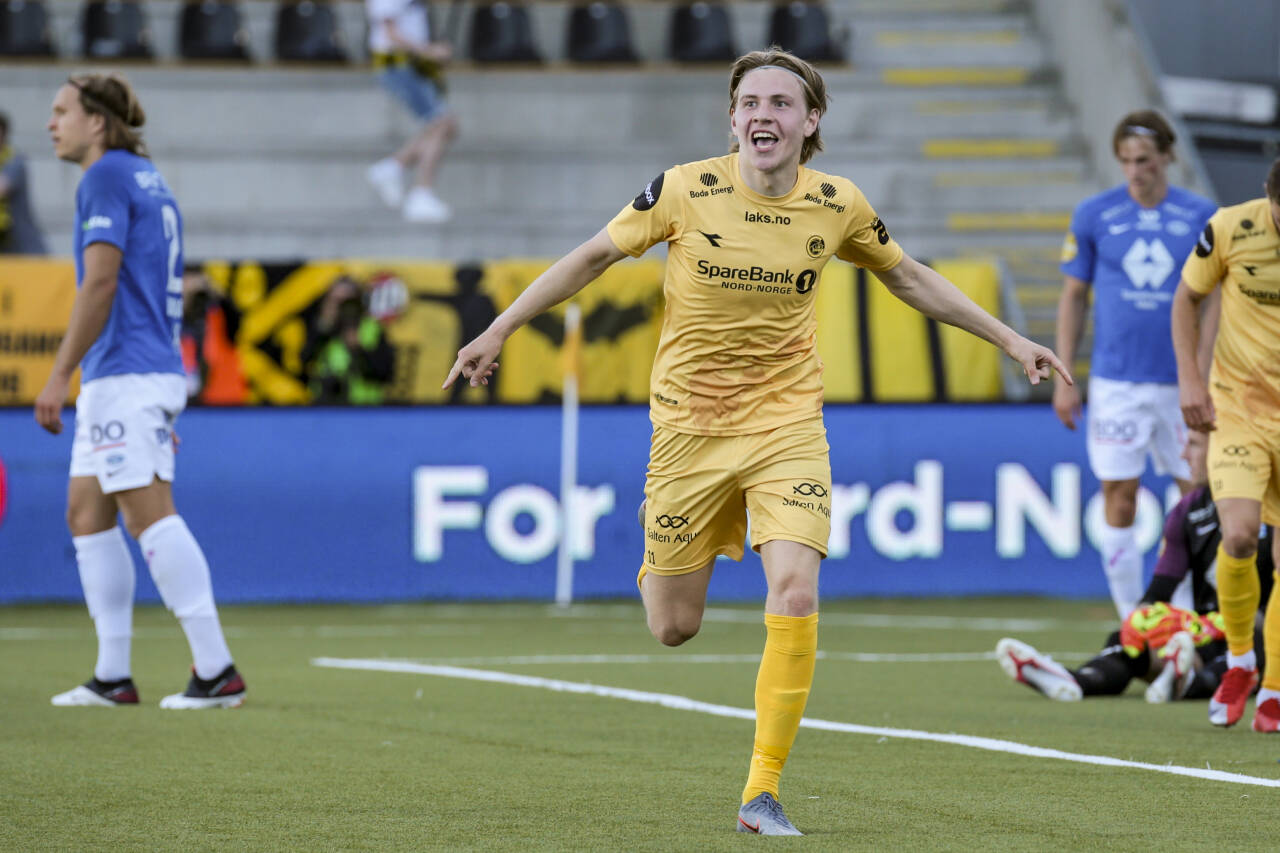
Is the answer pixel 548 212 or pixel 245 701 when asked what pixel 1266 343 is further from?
pixel 548 212

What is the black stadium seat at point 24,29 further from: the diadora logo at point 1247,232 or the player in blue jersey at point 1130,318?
the diadora logo at point 1247,232

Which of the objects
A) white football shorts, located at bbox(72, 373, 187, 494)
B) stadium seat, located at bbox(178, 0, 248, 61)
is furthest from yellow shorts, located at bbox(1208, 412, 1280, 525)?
stadium seat, located at bbox(178, 0, 248, 61)

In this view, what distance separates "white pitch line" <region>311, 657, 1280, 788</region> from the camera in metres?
6.33

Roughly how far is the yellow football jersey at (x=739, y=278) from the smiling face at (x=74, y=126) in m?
3.10

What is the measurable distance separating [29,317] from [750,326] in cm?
1016

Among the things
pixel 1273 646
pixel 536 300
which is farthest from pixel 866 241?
pixel 1273 646

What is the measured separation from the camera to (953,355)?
15.5m

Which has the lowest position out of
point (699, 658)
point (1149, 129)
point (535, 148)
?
point (699, 658)

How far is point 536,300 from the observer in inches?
216

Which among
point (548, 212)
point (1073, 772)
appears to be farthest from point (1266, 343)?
point (548, 212)

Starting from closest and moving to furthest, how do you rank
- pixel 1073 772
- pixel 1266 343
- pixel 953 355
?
pixel 1073 772 < pixel 1266 343 < pixel 953 355

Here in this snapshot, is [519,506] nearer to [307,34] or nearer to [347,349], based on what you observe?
[347,349]

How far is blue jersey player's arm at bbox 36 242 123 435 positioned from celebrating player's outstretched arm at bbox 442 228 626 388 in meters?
2.69

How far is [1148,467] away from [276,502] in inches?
235
